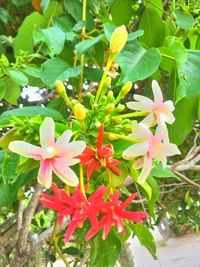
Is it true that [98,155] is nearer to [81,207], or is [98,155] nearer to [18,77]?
[81,207]

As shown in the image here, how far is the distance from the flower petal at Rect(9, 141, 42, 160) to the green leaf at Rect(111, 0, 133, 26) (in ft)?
1.36

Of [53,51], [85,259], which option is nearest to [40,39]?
[53,51]

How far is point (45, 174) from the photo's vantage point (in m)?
0.34

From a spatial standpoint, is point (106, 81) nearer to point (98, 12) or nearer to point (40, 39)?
point (40, 39)

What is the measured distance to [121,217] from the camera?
0.38 m

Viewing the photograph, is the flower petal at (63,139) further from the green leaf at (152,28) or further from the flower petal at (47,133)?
the green leaf at (152,28)

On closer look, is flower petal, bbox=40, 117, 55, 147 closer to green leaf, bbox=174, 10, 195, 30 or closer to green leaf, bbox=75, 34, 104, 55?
green leaf, bbox=75, 34, 104, 55

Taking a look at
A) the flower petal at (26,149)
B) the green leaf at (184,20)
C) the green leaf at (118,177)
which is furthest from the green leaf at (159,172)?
the green leaf at (184,20)

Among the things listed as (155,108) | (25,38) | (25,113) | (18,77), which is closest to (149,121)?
(155,108)

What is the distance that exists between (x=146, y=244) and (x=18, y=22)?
637mm

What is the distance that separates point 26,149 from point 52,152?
0.02 metres

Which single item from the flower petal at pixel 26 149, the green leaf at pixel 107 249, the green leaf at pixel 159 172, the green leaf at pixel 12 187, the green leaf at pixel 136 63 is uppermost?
the green leaf at pixel 136 63

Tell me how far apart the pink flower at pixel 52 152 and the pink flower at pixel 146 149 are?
2.0 inches

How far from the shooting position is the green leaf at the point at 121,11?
706mm
